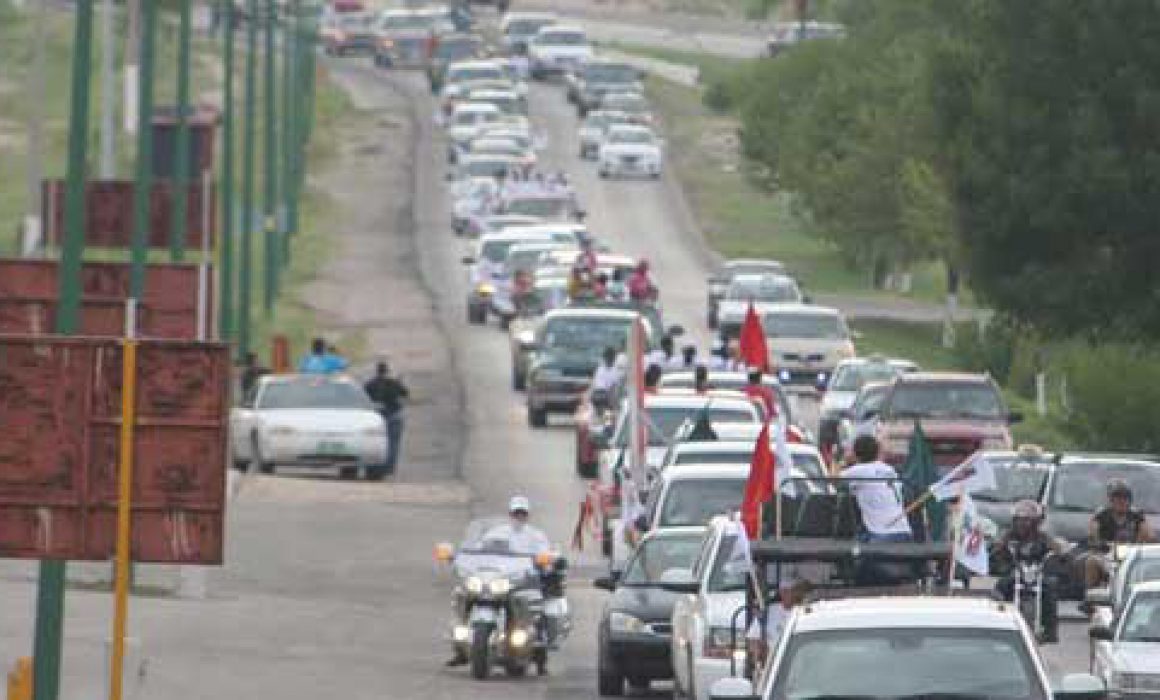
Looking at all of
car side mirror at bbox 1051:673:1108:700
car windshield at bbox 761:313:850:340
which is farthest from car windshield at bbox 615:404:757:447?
car side mirror at bbox 1051:673:1108:700

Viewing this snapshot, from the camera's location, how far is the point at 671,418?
4197 centimetres

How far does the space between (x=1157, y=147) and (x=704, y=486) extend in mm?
18822

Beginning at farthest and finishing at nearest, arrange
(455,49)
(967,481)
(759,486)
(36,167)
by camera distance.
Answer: (455,49), (36,167), (759,486), (967,481)

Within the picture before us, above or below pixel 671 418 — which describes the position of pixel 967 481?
above

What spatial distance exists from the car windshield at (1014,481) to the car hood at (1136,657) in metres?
13.3

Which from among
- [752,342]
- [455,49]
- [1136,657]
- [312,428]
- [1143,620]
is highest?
[455,49]

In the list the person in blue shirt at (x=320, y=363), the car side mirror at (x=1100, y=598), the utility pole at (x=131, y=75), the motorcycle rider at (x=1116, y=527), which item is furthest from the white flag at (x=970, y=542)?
the utility pole at (x=131, y=75)

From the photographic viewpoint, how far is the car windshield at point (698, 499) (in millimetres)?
32250

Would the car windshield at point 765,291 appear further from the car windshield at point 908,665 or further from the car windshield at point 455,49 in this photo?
the car windshield at point 455,49

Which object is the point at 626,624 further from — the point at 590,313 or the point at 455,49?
the point at 455,49

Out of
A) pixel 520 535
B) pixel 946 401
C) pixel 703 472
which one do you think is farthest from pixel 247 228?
pixel 520 535

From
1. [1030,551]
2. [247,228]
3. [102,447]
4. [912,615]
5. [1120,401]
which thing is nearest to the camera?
[912,615]

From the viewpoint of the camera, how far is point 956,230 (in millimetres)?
53594

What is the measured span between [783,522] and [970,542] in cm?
162
